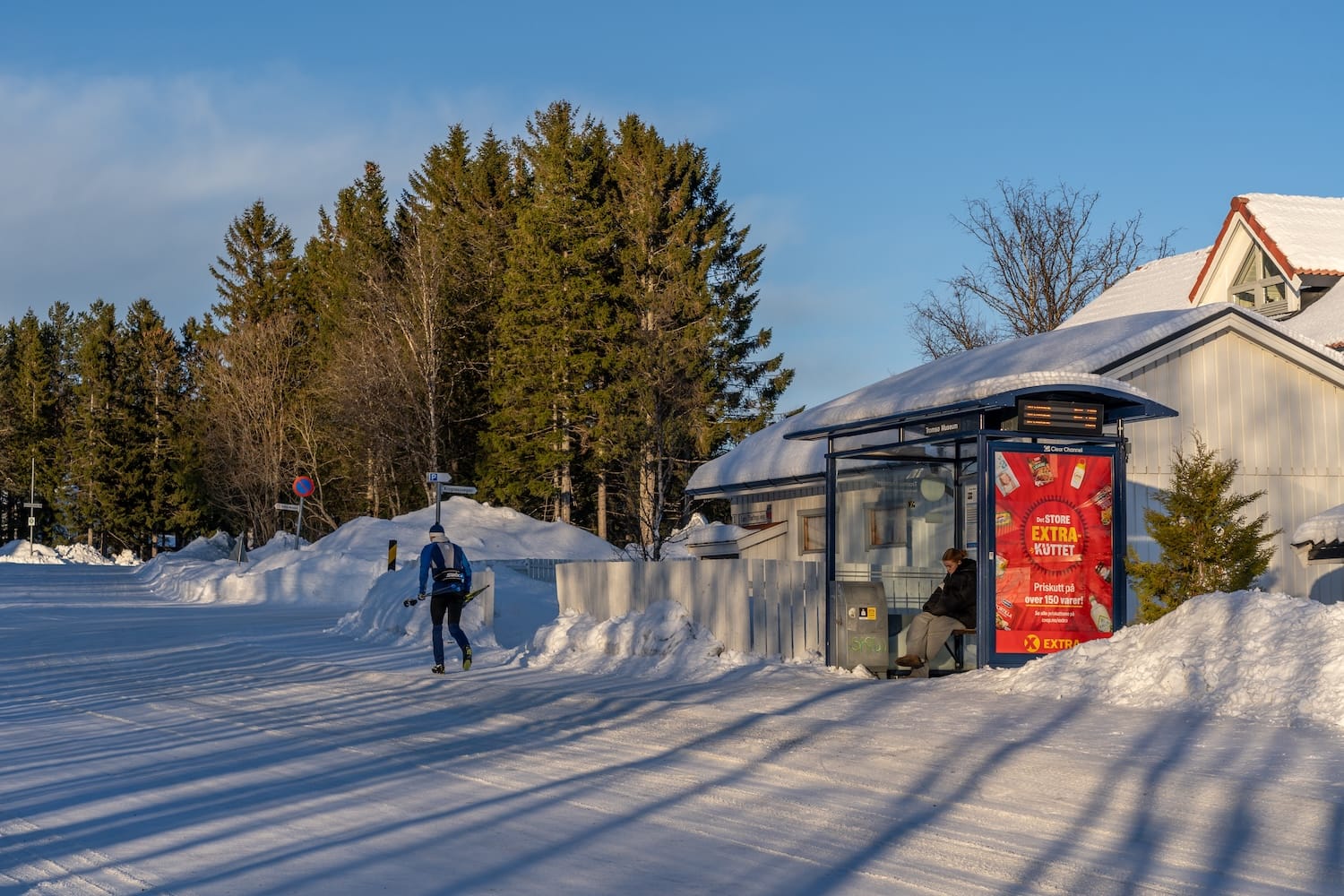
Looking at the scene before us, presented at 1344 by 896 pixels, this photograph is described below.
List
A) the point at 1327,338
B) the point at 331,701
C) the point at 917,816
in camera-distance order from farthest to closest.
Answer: the point at 1327,338 → the point at 331,701 → the point at 917,816

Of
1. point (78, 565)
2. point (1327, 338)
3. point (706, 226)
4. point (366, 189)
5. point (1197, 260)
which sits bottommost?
point (78, 565)

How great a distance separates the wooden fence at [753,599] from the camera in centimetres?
1500

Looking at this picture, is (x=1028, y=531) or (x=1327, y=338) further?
(x=1327, y=338)

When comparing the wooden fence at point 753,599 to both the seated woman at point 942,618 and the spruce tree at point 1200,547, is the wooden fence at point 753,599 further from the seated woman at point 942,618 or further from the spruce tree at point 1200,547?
the spruce tree at point 1200,547

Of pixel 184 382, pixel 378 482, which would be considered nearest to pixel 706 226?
pixel 378 482

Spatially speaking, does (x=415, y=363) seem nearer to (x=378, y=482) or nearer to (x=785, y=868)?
(x=378, y=482)

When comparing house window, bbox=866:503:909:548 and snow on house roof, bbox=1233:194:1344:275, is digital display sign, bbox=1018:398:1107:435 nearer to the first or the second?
house window, bbox=866:503:909:548

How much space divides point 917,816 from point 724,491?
2095 cm

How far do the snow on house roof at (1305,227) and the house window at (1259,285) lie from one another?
0.56 m

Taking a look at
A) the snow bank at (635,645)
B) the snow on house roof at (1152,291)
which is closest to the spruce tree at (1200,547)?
the snow bank at (635,645)

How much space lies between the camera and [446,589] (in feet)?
51.8

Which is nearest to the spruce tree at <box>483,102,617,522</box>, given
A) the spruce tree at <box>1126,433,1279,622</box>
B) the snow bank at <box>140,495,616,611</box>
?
the snow bank at <box>140,495,616,611</box>

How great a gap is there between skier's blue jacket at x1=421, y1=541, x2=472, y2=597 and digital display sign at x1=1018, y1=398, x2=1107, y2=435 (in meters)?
6.48

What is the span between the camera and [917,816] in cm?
728
